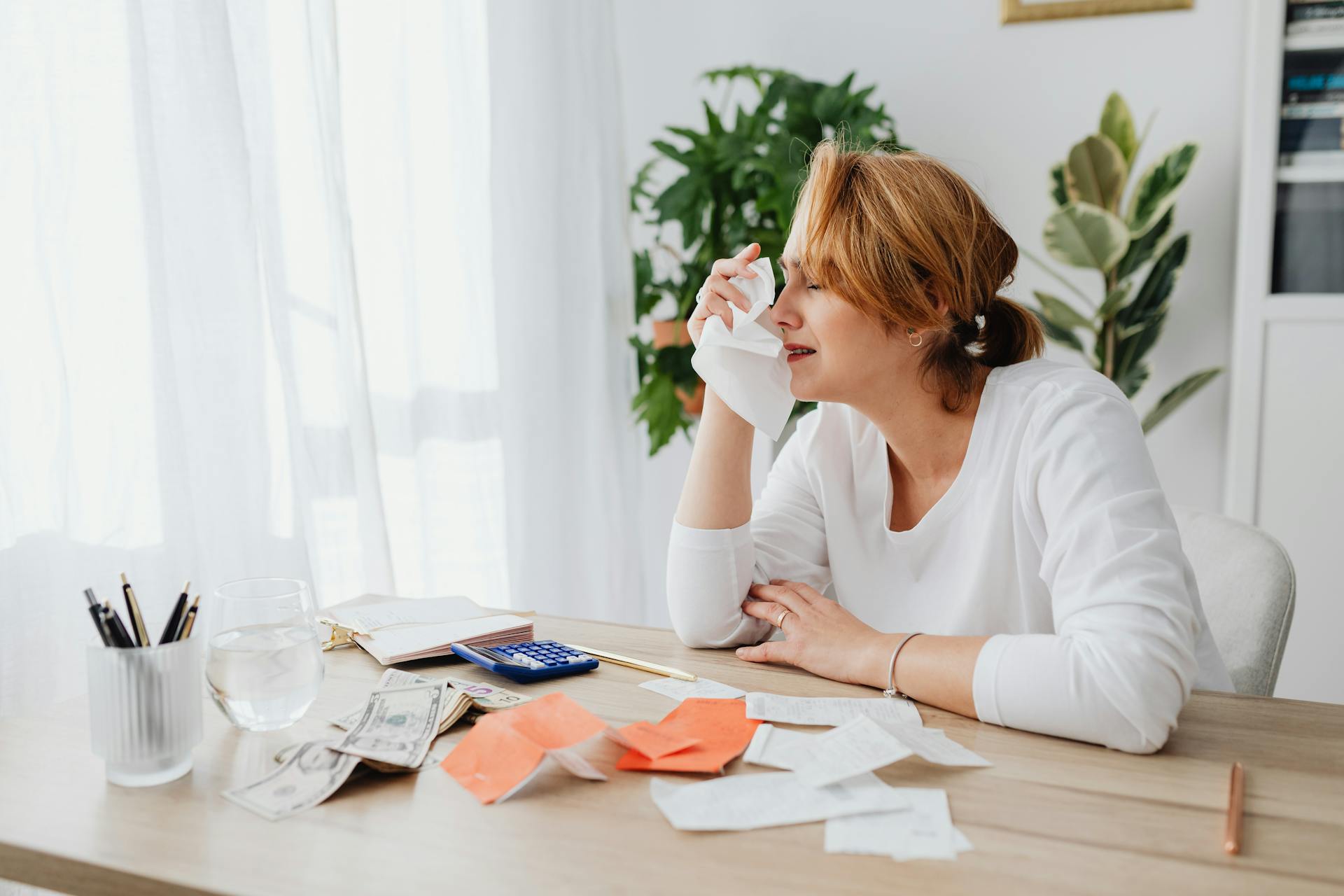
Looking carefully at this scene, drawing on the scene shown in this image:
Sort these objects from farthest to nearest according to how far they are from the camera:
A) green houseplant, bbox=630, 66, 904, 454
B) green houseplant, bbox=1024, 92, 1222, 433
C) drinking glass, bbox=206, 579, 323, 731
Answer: green houseplant, bbox=630, 66, 904, 454
green houseplant, bbox=1024, 92, 1222, 433
drinking glass, bbox=206, 579, 323, 731

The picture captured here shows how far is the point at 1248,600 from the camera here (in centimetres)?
132

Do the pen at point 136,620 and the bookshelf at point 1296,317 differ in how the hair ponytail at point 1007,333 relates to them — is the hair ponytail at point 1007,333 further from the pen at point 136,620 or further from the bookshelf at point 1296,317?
the bookshelf at point 1296,317

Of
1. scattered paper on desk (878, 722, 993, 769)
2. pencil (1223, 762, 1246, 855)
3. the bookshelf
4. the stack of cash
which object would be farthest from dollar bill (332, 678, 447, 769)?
the bookshelf

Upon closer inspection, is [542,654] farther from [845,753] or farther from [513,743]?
[845,753]

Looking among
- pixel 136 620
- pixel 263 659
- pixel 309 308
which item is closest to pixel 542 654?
pixel 263 659

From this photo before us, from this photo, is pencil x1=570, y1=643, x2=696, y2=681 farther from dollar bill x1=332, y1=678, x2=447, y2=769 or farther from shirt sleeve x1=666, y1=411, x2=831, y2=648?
dollar bill x1=332, y1=678, x2=447, y2=769

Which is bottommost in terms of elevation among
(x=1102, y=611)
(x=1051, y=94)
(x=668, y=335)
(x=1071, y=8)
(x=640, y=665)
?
(x=640, y=665)

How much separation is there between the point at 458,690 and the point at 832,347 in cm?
66

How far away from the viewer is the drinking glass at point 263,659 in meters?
0.93

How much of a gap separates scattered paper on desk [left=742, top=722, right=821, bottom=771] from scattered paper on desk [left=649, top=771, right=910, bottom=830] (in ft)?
0.08

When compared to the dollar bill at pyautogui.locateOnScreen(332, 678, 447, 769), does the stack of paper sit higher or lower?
lower

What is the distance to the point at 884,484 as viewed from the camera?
144 centimetres

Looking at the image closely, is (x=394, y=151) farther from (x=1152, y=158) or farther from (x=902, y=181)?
(x=1152, y=158)

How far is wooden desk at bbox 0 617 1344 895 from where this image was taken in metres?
0.71
